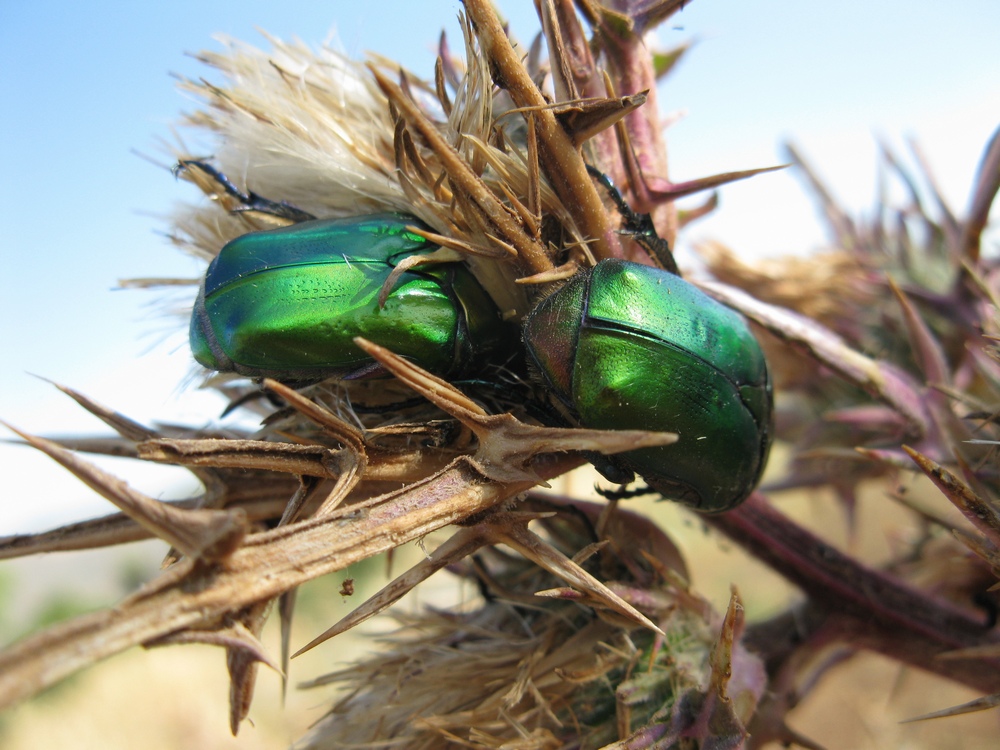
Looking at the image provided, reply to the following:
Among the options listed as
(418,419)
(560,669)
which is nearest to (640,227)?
(418,419)

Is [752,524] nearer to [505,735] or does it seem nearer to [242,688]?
[505,735]

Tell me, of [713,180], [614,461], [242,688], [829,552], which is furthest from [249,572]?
[829,552]

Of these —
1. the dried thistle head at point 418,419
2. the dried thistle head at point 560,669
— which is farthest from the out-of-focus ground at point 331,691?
the dried thistle head at point 418,419

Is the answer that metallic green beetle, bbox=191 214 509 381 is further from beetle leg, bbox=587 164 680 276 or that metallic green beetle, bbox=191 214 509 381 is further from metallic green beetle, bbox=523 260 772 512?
beetle leg, bbox=587 164 680 276

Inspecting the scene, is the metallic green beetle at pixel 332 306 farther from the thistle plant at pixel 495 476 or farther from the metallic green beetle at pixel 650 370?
the metallic green beetle at pixel 650 370

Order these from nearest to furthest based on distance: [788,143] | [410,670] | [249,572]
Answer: [249,572], [410,670], [788,143]

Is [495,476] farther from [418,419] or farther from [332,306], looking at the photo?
[332,306]
